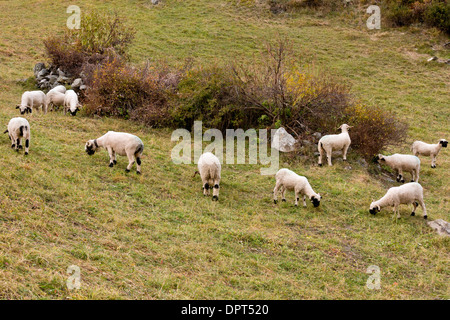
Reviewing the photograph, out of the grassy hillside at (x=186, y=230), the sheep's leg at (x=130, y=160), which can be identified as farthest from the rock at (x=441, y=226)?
the sheep's leg at (x=130, y=160)

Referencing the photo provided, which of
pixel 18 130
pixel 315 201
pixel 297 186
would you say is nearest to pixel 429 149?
pixel 315 201

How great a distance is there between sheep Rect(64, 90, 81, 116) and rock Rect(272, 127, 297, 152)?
8.62 meters

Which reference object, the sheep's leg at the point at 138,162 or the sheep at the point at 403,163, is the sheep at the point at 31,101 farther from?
the sheep at the point at 403,163

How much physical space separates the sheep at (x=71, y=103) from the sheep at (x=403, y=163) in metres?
12.6

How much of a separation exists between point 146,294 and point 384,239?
263 inches

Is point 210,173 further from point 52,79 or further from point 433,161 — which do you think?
point 52,79

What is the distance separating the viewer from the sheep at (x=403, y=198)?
1250 cm

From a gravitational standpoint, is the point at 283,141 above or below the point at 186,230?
above

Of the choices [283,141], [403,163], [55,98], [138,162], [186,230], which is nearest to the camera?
[186,230]

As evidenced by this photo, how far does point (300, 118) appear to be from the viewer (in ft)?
61.7

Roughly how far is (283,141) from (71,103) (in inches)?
369

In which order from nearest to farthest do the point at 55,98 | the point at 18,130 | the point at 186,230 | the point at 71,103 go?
the point at 186,230 < the point at 18,130 < the point at 71,103 < the point at 55,98

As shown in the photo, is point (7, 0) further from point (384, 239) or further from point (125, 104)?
point (384, 239)

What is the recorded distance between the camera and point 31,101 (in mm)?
19062
